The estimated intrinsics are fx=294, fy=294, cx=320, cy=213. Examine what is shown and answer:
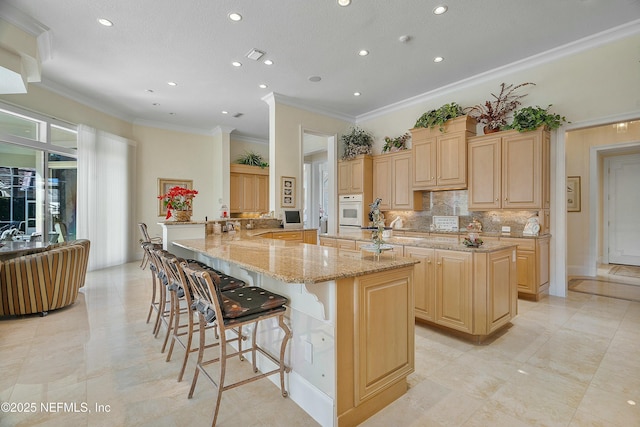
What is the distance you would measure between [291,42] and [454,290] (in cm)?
351

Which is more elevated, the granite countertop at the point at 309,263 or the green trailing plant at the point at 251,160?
the green trailing plant at the point at 251,160

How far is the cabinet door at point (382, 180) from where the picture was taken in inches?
231

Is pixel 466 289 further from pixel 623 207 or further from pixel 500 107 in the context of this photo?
pixel 623 207

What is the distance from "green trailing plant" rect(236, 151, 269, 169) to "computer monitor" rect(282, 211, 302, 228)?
10.7ft

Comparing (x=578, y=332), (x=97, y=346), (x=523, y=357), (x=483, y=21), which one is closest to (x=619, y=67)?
(x=483, y=21)

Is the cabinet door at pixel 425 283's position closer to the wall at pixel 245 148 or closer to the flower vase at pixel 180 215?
the flower vase at pixel 180 215

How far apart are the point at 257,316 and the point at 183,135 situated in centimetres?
724

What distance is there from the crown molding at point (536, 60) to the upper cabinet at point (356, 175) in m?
1.27

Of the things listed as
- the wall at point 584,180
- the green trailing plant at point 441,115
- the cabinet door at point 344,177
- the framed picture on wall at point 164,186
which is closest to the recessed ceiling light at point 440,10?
the green trailing plant at point 441,115

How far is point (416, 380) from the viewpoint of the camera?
2.13 m

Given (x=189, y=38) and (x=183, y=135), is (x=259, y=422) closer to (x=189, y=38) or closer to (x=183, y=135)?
(x=189, y=38)

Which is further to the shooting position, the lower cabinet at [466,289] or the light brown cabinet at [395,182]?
the light brown cabinet at [395,182]

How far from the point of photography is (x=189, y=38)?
365 centimetres

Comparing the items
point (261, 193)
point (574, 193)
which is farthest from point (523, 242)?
point (261, 193)
